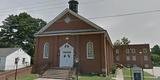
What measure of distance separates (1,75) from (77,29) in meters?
10.5

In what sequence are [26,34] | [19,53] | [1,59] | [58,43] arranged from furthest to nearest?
[26,34], [19,53], [1,59], [58,43]

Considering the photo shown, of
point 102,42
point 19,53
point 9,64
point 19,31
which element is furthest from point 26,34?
point 102,42

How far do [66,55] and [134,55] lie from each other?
3348cm

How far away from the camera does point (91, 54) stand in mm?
20312

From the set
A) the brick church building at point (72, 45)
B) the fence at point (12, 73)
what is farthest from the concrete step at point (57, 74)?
the fence at point (12, 73)

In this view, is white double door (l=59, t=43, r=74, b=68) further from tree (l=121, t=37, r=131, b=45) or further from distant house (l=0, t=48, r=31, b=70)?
tree (l=121, t=37, r=131, b=45)

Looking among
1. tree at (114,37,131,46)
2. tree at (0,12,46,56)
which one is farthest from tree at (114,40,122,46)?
tree at (0,12,46,56)

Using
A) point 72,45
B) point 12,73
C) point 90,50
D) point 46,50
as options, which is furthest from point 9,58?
point 90,50

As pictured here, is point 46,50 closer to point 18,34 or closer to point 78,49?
point 78,49

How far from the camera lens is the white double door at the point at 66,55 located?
68.4ft

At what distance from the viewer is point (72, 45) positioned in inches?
830

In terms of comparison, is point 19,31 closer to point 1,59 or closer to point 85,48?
point 1,59

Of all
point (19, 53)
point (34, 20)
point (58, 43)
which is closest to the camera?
point (58, 43)

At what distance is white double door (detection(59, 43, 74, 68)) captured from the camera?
2086 cm
